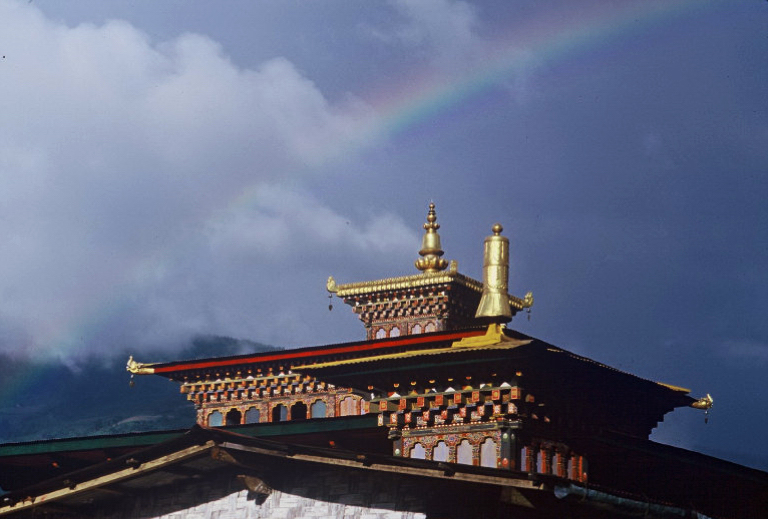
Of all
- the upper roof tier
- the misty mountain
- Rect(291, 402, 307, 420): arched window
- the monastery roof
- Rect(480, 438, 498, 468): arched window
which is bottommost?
the monastery roof

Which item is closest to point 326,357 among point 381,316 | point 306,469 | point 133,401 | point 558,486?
point 381,316

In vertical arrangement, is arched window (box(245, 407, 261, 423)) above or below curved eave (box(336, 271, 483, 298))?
below

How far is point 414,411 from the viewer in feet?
86.7

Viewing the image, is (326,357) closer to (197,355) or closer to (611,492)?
(611,492)

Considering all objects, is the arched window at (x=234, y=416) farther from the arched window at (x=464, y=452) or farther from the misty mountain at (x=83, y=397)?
the misty mountain at (x=83, y=397)

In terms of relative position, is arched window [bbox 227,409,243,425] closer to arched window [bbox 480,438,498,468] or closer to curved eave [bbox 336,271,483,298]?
curved eave [bbox 336,271,483,298]

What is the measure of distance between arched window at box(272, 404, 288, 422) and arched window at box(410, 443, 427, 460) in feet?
49.3

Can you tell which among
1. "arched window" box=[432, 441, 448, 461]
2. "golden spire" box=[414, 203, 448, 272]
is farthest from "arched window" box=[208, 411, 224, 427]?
"arched window" box=[432, 441, 448, 461]

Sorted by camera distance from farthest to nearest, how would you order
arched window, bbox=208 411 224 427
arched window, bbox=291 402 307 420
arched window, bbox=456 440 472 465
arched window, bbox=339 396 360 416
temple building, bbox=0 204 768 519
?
arched window, bbox=208 411 224 427 → arched window, bbox=291 402 307 420 → arched window, bbox=339 396 360 416 → arched window, bbox=456 440 472 465 → temple building, bbox=0 204 768 519

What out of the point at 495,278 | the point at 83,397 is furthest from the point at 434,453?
the point at 83,397

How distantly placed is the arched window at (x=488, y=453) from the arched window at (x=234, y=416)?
683 inches

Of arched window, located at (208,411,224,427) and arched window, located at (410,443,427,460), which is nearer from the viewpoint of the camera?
arched window, located at (410,443,427,460)

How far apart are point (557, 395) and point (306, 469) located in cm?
702

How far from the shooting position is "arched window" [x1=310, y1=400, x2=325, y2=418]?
4066 centimetres
